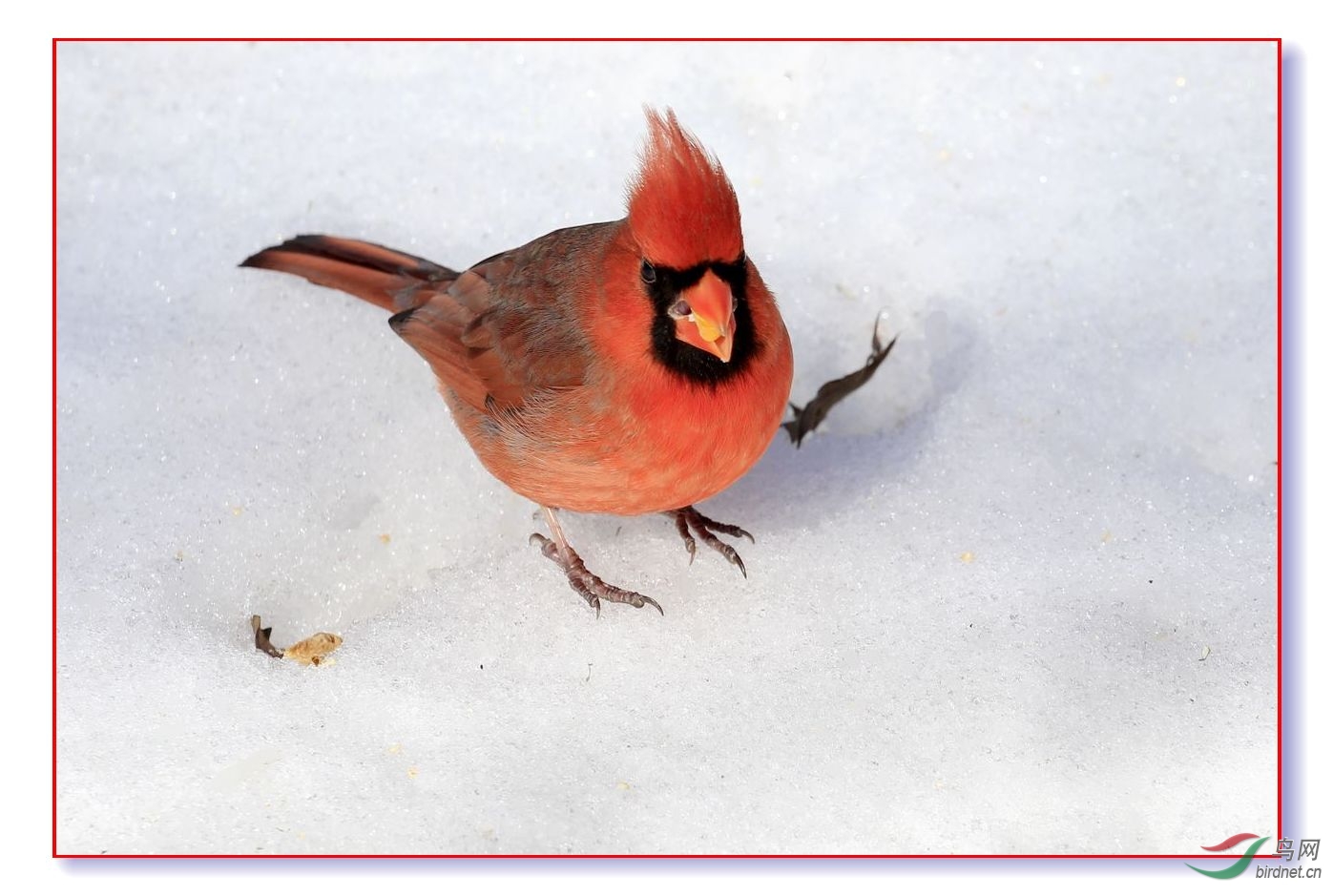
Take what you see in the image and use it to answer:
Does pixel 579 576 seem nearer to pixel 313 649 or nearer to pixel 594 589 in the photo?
pixel 594 589

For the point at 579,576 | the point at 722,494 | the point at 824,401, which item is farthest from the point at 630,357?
the point at 824,401

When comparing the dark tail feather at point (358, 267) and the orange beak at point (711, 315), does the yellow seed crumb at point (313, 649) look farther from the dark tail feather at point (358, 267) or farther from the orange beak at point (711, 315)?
the orange beak at point (711, 315)

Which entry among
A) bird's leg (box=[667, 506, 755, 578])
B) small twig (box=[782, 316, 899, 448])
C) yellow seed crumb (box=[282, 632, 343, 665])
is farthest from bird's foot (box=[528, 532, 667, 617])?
small twig (box=[782, 316, 899, 448])

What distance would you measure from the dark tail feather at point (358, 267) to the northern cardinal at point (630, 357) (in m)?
0.21

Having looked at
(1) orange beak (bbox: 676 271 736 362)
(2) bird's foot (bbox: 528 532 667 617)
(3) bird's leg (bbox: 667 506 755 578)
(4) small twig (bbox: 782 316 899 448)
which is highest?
(1) orange beak (bbox: 676 271 736 362)

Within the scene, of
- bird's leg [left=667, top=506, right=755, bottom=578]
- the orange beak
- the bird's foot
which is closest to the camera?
the orange beak

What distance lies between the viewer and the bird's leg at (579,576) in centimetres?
259

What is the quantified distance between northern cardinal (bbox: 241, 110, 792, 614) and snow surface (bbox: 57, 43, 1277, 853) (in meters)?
0.26

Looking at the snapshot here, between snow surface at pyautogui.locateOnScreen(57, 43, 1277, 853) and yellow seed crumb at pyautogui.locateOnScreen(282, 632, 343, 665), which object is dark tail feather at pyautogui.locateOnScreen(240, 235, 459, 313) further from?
yellow seed crumb at pyautogui.locateOnScreen(282, 632, 343, 665)

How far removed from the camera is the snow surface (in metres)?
2.29

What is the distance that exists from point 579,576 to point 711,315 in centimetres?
74

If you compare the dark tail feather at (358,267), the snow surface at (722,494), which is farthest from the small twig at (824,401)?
the dark tail feather at (358,267)

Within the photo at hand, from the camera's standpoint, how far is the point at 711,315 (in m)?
2.09

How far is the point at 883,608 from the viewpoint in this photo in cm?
253
